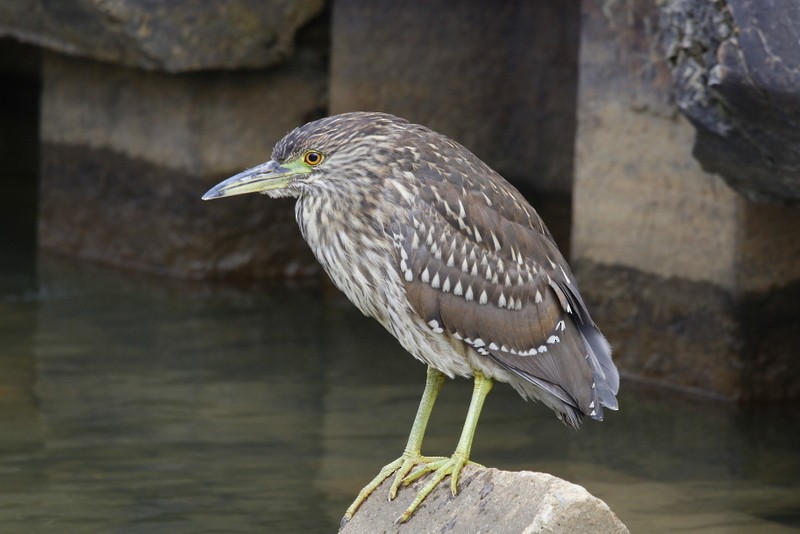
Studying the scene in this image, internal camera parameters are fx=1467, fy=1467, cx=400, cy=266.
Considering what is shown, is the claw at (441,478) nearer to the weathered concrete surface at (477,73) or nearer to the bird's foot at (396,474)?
the bird's foot at (396,474)

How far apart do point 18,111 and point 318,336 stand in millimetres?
5483

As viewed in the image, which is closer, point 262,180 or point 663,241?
point 262,180

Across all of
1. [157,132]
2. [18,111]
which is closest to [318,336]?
[157,132]

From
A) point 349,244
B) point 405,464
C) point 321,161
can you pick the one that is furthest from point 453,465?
point 321,161

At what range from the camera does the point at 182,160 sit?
7.86m

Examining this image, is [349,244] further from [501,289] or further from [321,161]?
[501,289]

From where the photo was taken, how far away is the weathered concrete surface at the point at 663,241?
5.87 metres

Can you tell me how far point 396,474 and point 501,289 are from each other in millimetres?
585

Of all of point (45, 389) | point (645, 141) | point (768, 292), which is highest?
point (645, 141)

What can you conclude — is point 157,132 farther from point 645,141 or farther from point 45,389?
point 645,141

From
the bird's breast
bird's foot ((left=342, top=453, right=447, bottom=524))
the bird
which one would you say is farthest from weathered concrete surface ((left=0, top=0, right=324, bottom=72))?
bird's foot ((left=342, top=453, right=447, bottom=524))

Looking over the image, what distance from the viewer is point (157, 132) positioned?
7.98 metres

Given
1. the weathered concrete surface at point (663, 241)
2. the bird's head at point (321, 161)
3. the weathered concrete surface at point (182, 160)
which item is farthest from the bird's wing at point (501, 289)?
the weathered concrete surface at point (182, 160)

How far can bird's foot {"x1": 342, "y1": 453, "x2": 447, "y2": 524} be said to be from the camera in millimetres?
3996
